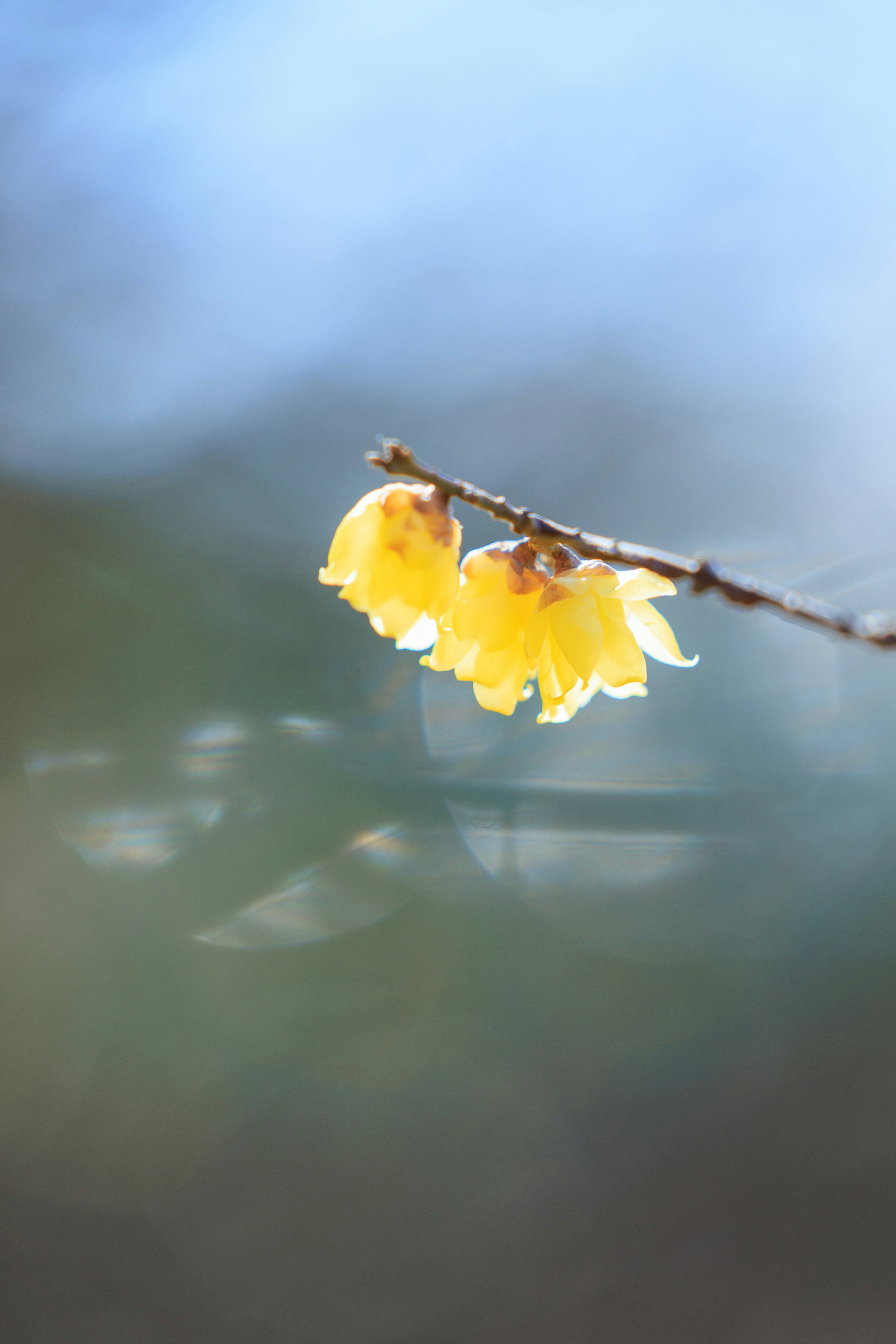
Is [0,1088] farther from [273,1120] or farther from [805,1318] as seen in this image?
[805,1318]

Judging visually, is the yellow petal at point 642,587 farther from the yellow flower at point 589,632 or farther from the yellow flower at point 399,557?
the yellow flower at point 399,557

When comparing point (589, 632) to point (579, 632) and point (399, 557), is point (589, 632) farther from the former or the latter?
point (399, 557)

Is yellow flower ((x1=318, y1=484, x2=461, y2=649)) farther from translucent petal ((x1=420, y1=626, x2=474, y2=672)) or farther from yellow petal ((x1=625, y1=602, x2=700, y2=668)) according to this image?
yellow petal ((x1=625, y1=602, x2=700, y2=668))

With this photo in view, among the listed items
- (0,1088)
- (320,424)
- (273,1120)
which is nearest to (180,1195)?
(273,1120)

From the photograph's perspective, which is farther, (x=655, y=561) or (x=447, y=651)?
(x=447, y=651)

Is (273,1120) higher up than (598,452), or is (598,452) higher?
(598,452)

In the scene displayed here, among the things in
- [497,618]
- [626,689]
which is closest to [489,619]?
[497,618]
